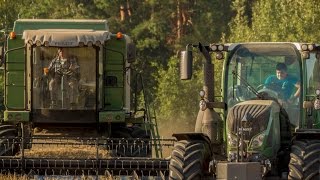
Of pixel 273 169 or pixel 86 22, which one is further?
pixel 86 22

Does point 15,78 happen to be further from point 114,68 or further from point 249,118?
point 249,118

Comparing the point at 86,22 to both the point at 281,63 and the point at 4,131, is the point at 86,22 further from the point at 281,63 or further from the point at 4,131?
the point at 281,63

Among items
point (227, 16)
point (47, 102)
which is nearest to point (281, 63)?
point (47, 102)

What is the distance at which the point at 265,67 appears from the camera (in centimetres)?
2072

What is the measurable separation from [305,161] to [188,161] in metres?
1.54

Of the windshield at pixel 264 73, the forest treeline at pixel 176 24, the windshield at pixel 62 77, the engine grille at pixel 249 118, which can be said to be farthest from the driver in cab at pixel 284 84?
the forest treeline at pixel 176 24

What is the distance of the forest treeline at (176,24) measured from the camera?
52.3 metres

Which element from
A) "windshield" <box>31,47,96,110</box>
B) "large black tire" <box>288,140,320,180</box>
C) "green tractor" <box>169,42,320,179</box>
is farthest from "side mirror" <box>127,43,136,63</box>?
"large black tire" <box>288,140,320,180</box>

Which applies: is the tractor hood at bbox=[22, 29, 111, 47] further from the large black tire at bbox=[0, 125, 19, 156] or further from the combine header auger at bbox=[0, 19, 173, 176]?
the large black tire at bbox=[0, 125, 19, 156]

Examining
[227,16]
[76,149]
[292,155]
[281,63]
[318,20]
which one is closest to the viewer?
[292,155]

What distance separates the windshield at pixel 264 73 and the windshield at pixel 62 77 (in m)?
6.66

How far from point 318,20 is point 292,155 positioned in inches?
1302

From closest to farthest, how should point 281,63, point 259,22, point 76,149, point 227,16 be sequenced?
1. point 281,63
2. point 76,149
3. point 259,22
4. point 227,16

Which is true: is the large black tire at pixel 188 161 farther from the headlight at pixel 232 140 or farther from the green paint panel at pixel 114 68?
the green paint panel at pixel 114 68
